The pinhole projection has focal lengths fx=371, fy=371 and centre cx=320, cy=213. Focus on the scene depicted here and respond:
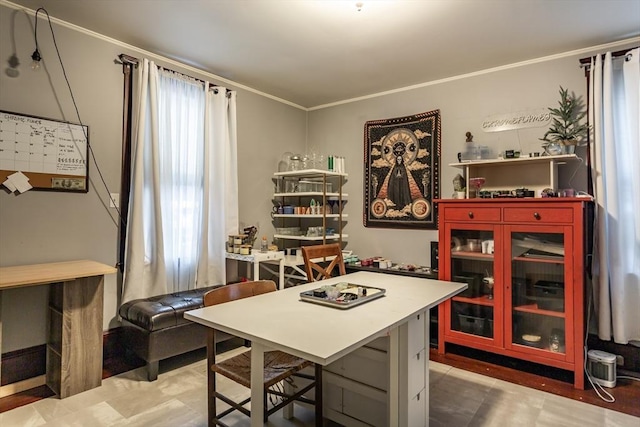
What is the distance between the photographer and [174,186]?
11.1 feet

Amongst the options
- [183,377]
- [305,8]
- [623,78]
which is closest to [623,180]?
[623,78]

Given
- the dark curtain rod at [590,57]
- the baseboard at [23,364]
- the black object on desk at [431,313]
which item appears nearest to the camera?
the baseboard at [23,364]

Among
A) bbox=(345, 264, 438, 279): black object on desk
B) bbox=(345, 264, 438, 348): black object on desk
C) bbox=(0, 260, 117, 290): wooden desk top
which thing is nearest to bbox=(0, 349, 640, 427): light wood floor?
bbox=(345, 264, 438, 348): black object on desk

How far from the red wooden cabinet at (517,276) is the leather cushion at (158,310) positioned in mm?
2153

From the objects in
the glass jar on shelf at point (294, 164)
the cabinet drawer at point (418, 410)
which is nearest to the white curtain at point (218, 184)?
the glass jar on shelf at point (294, 164)

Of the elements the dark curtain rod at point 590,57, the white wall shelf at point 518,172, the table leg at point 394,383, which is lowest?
the table leg at point 394,383

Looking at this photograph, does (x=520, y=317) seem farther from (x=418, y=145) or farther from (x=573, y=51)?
(x=573, y=51)

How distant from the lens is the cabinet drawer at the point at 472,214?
2.99 metres

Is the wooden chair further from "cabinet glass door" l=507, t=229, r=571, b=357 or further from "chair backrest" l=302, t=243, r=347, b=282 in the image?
"cabinet glass door" l=507, t=229, r=571, b=357

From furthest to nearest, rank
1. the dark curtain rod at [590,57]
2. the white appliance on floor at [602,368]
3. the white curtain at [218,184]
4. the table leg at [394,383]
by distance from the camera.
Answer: the white curtain at [218,184] → the dark curtain rod at [590,57] → the white appliance on floor at [602,368] → the table leg at [394,383]

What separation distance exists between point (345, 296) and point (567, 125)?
242 centimetres

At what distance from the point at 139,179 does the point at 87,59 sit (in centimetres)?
99

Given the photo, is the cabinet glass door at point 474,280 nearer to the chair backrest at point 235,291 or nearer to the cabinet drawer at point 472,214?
the cabinet drawer at point 472,214

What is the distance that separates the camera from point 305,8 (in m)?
2.47
